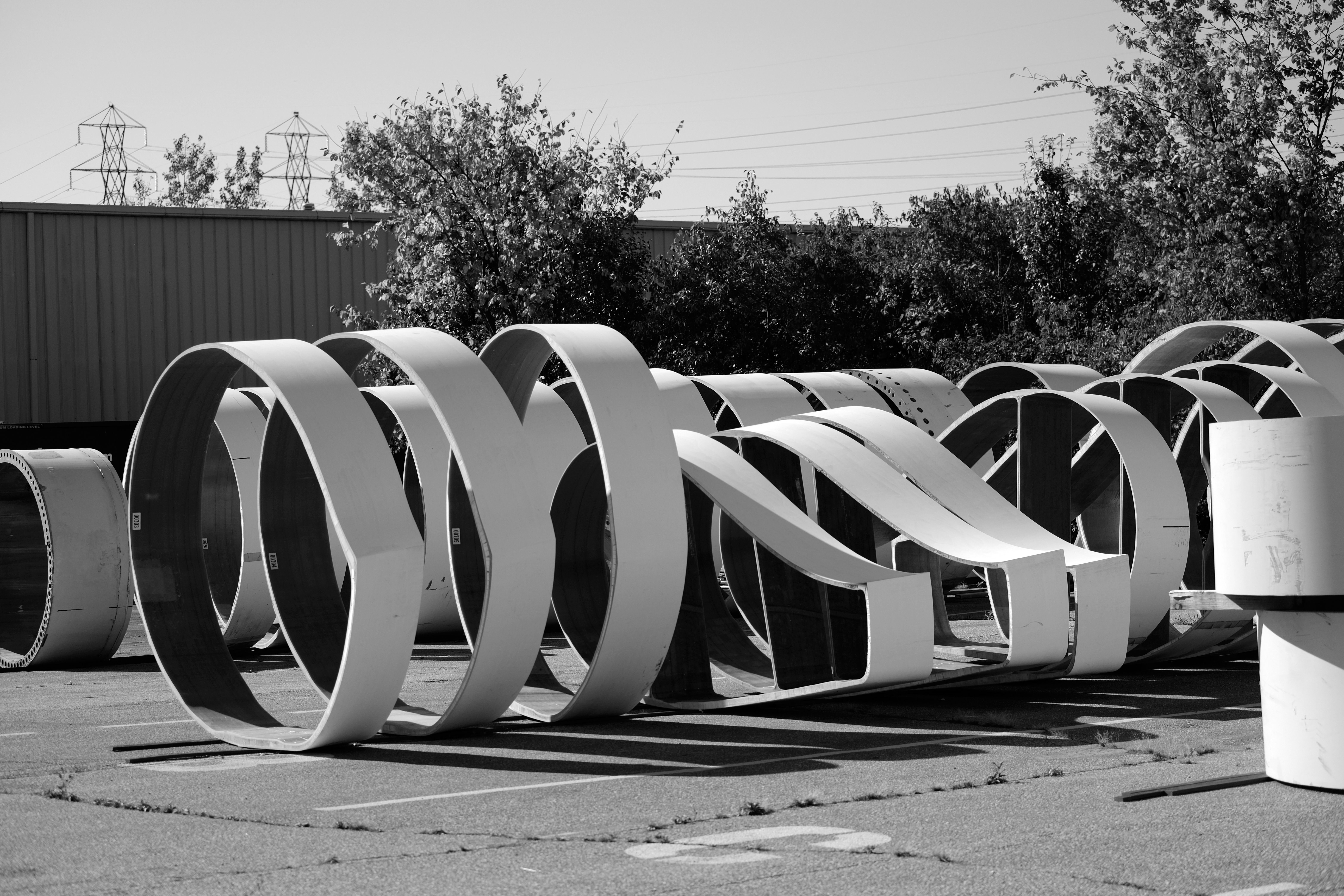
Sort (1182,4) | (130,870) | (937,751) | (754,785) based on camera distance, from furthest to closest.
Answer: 1. (1182,4)
2. (937,751)
3. (754,785)
4. (130,870)

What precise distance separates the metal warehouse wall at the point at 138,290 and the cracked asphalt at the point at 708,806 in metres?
23.1

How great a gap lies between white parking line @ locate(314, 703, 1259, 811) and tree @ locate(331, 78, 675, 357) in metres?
17.6

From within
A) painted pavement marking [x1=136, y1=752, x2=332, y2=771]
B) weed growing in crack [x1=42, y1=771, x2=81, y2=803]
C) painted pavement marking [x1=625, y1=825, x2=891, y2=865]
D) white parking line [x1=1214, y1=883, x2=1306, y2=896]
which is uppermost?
white parking line [x1=1214, y1=883, x2=1306, y2=896]

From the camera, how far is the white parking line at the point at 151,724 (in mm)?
10891

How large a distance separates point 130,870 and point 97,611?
1016cm

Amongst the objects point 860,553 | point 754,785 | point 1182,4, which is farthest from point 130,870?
point 1182,4

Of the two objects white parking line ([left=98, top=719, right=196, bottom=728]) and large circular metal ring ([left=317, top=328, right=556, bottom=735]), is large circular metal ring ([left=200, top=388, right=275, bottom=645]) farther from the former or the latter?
large circular metal ring ([left=317, top=328, right=556, bottom=735])

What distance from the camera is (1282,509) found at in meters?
7.02

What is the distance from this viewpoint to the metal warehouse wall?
Result: 32250 mm

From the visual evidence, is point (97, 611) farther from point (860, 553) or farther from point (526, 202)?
point (526, 202)

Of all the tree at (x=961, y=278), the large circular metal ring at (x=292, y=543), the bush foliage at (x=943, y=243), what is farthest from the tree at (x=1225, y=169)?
the large circular metal ring at (x=292, y=543)

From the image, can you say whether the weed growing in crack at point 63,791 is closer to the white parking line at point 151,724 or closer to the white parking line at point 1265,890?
the white parking line at point 151,724

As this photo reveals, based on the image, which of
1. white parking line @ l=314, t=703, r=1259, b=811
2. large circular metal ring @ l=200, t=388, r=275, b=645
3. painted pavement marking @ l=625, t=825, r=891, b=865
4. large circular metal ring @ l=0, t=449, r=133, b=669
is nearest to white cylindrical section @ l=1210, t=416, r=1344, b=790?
painted pavement marking @ l=625, t=825, r=891, b=865

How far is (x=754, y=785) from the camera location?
308 inches
